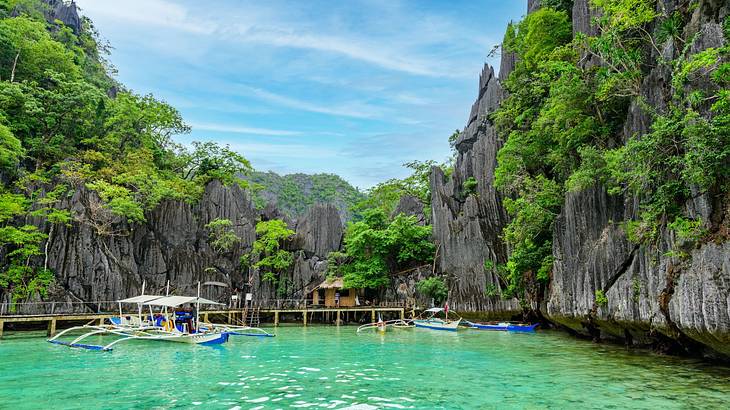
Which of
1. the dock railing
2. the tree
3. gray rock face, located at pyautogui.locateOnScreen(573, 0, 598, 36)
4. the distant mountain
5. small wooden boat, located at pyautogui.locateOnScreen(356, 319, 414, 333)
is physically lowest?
small wooden boat, located at pyautogui.locateOnScreen(356, 319, 414, 333)

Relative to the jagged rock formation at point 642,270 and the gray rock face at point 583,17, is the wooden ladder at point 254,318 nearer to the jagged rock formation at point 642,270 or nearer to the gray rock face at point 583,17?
the jagged rock formation at point 642,270

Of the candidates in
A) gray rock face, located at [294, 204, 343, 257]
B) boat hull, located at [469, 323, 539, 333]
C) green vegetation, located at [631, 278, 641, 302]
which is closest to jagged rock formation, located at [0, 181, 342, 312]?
gray rock face, located at [294, 204, 343, 257]

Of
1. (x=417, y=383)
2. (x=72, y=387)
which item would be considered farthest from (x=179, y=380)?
(x=417, y=383)

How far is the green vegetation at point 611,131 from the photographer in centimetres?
A: 990

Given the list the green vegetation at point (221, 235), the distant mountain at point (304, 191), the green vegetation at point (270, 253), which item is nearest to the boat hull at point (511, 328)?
the green vegetation at point (270, 253)

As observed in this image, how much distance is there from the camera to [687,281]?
33.3 feet

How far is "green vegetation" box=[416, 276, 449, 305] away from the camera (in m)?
30.6

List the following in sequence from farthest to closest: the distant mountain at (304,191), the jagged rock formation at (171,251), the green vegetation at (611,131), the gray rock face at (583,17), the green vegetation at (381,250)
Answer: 1. the distant mountain at (304,191)
2. the green vegetation at (381,250)
3. the jagged rock formation at (171,251)
4. the gray rock face at (583,17)
5. the green vegetation at (611,131)

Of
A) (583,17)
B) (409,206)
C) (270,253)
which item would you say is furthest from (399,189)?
(583,17)

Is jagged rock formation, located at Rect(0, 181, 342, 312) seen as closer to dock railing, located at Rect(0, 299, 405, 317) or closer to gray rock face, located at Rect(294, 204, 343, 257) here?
gray rock face, located at Rect(294, 204, 343, 257)

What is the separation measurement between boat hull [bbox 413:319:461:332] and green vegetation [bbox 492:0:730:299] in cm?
362

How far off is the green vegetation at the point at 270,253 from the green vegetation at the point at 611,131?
1663 cm

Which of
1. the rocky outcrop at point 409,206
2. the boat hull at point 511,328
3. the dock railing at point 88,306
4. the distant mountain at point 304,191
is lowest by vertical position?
the boat hull at point 511,328

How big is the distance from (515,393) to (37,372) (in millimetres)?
12228
